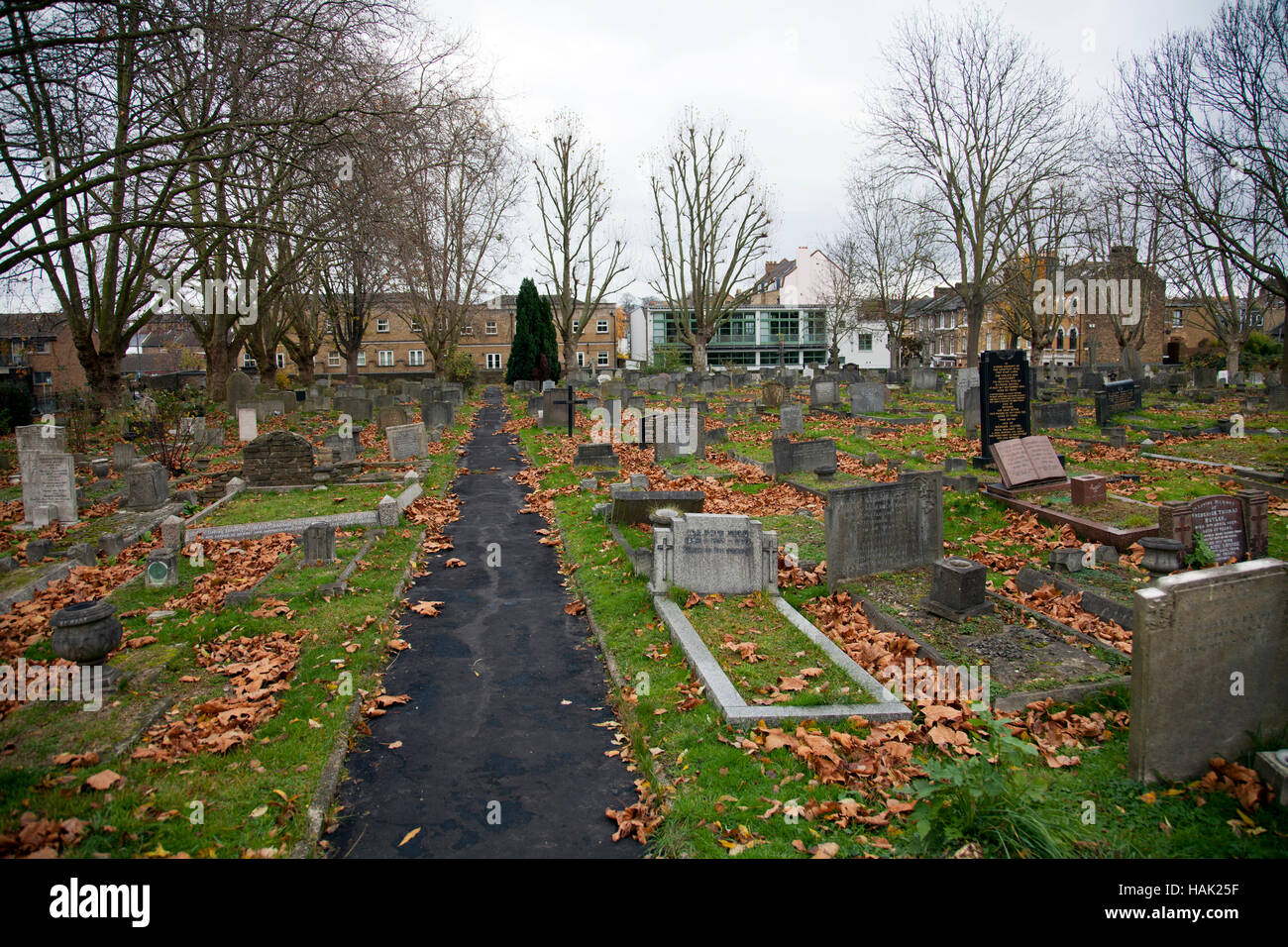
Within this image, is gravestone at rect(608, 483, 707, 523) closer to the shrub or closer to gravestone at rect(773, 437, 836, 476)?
gravestone at rect(773, 437, 836, 476)

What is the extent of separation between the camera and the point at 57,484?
12.1 m

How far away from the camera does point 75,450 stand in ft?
61.4

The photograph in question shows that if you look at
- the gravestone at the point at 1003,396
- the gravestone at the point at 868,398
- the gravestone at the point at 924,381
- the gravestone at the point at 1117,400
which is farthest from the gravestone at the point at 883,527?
the gravestone at the point at 924,381

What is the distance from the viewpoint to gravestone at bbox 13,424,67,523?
12.1m

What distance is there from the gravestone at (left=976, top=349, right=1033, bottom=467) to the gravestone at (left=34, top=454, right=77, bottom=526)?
16.0m

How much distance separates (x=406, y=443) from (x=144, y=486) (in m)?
6.34

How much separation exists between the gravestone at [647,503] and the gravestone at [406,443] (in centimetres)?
889

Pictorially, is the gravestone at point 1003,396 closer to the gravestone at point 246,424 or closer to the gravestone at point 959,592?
the gravestone at point 959,592

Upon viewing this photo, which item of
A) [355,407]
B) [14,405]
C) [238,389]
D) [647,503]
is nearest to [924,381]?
[355,407]

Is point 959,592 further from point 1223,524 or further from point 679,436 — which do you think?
point 679,436

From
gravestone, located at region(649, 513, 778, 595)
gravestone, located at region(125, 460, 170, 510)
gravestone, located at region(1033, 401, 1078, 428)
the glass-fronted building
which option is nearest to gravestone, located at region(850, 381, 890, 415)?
gravestone, located at region(1033, 401, 1078, 428)

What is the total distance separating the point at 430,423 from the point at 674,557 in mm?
17278

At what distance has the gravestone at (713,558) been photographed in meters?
8.30
